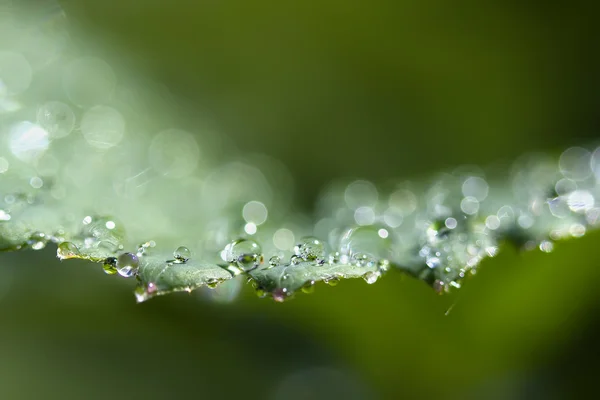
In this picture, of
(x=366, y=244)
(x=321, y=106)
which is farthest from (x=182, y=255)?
(x=321, y=106)

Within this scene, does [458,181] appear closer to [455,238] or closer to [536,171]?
[536,171]

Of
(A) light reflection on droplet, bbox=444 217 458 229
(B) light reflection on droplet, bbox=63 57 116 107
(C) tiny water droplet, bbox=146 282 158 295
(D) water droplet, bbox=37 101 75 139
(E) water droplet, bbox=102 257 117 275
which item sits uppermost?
(B) light reflection on droplet, bbox=63 57 116 107

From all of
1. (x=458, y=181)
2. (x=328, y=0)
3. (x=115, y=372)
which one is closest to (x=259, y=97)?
(x=328, y=0)

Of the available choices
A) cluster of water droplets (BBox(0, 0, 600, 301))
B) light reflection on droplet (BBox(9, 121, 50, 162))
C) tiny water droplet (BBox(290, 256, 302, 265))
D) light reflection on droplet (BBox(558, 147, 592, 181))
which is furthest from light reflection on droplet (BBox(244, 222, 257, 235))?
light reflection on droplet (BBox(558, 147, 592, 181))

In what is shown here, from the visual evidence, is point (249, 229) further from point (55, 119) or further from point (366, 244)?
point (55, 119)

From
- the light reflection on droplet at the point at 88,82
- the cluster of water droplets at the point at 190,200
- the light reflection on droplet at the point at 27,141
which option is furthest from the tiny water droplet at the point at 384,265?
the light reflection on droplet at the point at 88,82

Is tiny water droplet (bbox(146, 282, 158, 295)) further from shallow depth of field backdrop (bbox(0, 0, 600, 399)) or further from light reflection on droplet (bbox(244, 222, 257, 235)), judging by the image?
shallow depth of field backdrop (bbox(0, 0, 600, 399))
